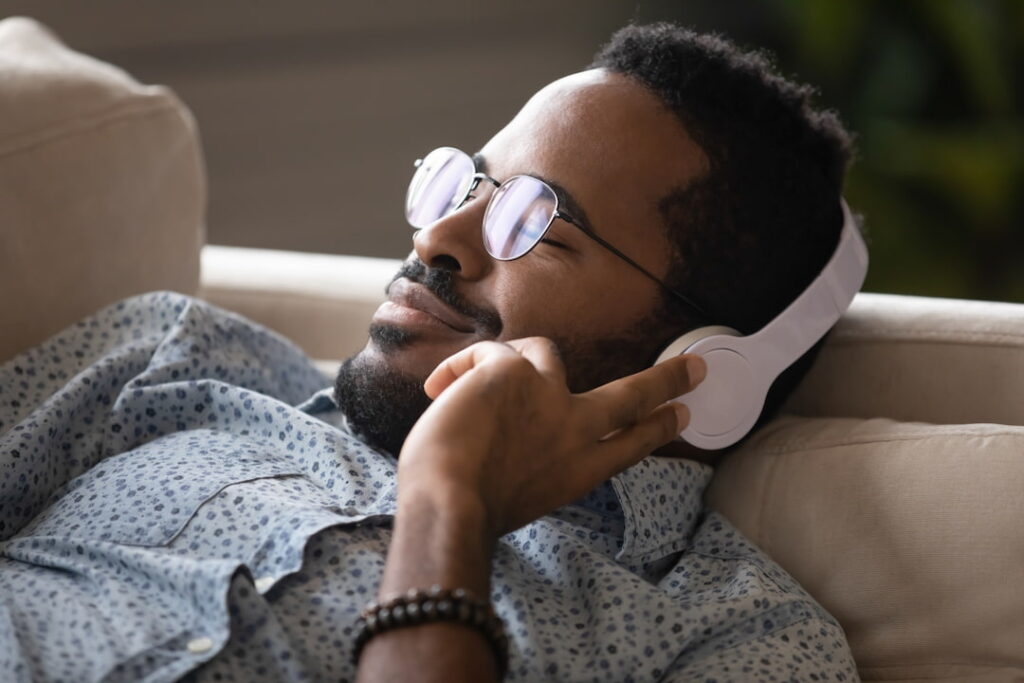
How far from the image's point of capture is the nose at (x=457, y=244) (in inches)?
48.6

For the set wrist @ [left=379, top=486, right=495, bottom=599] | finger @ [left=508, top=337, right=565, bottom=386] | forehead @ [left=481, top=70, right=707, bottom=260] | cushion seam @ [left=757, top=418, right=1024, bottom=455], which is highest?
forehead @ [left=481, top=70, right=707, bottom=260]

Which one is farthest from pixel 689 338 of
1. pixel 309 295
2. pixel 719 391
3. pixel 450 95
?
pixel 450 95

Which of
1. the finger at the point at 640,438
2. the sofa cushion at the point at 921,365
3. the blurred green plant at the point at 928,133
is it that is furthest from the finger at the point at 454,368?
the blurred green plant at the point at 928,133

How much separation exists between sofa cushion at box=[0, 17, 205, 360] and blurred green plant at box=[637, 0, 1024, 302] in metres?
1.89

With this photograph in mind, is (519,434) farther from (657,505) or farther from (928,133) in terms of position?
(928,133)

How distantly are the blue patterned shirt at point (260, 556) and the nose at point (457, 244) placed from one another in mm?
234

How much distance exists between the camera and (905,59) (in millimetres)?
2857

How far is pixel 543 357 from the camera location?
0.98m

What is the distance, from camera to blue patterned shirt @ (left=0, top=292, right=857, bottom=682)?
0.94 metres

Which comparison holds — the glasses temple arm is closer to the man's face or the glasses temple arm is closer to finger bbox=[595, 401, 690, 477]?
the man's face

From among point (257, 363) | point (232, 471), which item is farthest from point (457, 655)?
point (257, 363)

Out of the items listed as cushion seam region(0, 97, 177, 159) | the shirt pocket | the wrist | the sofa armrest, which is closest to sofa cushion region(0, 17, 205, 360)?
cushion seam region(0, 97, 177, 159)

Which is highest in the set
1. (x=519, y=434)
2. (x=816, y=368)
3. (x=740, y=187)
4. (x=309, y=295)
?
(x=740, y=187)

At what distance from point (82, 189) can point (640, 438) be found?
91 centimetres
